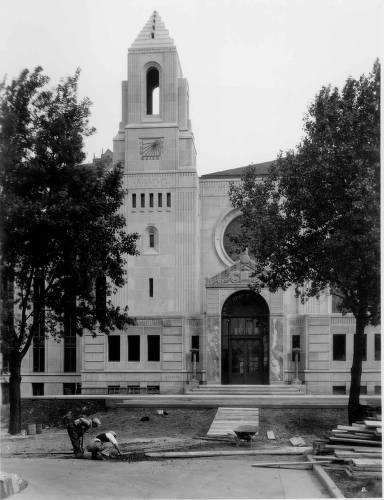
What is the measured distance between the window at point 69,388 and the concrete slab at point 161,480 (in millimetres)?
28837

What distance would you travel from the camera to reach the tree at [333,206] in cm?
2769

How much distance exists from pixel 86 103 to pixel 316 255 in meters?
10.8

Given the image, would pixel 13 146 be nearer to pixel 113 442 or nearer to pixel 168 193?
pixel 113 442

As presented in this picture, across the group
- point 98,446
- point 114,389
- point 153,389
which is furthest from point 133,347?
point 98,446

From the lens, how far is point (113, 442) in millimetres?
22969

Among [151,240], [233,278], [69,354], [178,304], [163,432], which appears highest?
[151,240]

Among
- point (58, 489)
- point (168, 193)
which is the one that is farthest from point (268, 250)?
point (168, 193)

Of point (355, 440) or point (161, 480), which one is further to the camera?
point (355, 440)

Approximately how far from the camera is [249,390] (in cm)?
4356

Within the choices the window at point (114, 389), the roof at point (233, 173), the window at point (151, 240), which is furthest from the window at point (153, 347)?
the roof at point (233, 173)

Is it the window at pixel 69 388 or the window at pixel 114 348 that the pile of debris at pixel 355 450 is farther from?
the window at pixel 69 388

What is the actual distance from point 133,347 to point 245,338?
7081 mm

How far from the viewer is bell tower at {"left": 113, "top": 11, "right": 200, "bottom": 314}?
159ft

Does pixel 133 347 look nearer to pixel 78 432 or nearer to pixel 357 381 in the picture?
pixel 357 381
